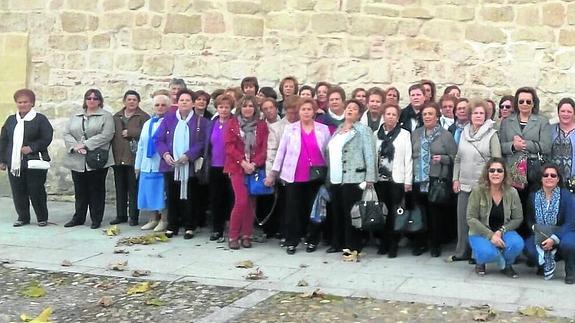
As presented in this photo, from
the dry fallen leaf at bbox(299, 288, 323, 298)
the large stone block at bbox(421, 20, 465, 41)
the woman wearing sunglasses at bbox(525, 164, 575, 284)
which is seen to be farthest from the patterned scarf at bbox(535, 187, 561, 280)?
the large stone block at bbox(421, 20, 465, 41)

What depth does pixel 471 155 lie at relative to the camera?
7680mm

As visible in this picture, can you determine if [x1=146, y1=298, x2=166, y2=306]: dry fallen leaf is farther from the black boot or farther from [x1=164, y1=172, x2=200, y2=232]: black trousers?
the black boot

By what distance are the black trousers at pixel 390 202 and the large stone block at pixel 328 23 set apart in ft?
9.53

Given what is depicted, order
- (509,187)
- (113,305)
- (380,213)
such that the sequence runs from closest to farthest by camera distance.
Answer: (113,305) < (509,187) < (380,213)

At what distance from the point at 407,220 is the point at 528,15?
324 centimetres

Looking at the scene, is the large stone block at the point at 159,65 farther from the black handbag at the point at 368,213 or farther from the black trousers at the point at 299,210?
the black handbag at the point at 368,213

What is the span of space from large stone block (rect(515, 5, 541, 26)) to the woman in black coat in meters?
5.76

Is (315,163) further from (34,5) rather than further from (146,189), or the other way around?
(34,5)

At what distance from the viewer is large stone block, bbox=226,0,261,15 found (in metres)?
10.6

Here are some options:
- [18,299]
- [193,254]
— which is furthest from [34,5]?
[18,299]

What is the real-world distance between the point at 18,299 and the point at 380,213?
341cm

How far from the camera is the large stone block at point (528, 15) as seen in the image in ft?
31.2

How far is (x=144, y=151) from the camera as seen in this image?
916 cm

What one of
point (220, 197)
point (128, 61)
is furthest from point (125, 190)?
point (128, 61)
